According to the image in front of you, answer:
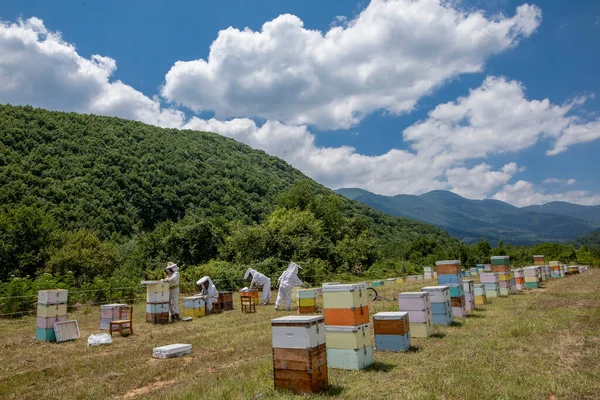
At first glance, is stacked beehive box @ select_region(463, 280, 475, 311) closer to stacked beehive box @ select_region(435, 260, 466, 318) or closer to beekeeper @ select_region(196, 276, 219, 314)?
stacked beehive box @ select_region(435, 260, 466, 318)

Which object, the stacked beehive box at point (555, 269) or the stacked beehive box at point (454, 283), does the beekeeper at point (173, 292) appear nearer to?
the stacked beehive box at point (454, 283)

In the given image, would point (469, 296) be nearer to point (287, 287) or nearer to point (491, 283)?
point (491, 283)

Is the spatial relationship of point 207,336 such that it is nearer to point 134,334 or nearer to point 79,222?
point 134,334

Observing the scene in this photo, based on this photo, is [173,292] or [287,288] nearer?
[173,292]

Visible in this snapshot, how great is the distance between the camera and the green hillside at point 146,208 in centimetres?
3108

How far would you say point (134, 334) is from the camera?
12.6 metres

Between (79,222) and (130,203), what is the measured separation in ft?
36.2

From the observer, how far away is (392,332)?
854 centimetres

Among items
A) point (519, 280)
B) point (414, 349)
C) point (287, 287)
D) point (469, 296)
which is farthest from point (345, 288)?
point (519, 280)

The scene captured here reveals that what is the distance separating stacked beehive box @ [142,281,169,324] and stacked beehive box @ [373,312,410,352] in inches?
352

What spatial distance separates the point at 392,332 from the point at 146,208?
5768cm

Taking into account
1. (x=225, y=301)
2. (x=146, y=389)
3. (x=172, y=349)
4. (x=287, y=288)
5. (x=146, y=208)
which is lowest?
(x=146, y=389)

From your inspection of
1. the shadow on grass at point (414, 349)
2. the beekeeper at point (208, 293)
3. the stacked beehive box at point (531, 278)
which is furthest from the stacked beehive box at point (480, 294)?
the beekeeper at point (208, 293)

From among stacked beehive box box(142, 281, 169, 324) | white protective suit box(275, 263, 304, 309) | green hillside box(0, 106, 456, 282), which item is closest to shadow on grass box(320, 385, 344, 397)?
stacked beehive box box(142, 281, 169, 324)
